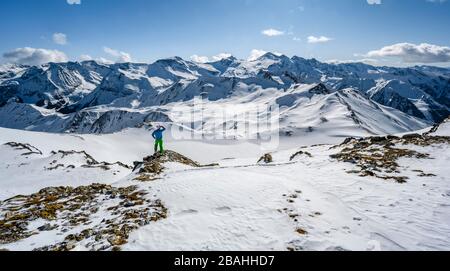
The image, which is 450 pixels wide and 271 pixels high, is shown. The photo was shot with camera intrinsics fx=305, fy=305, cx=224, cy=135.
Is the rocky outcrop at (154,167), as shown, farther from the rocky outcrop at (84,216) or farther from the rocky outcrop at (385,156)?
the rocky outcrop at (385,156)

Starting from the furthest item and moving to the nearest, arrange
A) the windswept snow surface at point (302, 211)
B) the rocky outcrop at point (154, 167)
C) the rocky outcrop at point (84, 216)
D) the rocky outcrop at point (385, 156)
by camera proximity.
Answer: the rocky outcrop at point (154, 167), the rocky outcrop at point (385, 156), the rocky outcrop at point (84, 216), the windswept snow surface at point (302, 211)

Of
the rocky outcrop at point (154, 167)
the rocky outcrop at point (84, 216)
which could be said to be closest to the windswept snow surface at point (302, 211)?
the rocky outcrop at point (84, 216)

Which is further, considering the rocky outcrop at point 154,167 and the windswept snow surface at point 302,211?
the rocky outcrop at point 154,167

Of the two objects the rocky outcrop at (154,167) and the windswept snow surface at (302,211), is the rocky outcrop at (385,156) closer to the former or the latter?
the windswept snow surface at (302,211)

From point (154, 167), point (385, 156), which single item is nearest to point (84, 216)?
point (154, 167)

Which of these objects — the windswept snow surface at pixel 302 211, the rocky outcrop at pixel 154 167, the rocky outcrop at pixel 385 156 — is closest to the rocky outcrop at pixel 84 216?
the windswept snow surface at pixel 302 211

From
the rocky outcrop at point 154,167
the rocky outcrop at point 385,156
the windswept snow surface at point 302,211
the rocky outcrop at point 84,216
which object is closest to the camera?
the windswept snow surface at point 302,211

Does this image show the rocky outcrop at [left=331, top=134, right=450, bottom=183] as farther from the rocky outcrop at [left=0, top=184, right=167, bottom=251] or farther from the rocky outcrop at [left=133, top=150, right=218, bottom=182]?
the rocky outcrop at [left=133, top=150, right=218, bottom=182]

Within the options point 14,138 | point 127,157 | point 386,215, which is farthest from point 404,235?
point 14,138

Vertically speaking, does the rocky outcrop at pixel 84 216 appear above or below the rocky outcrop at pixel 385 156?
below

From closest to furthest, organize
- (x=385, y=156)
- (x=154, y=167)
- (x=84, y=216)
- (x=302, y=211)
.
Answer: (x=302, y=211) < (x=84, y=216) < (x=385, y=156) < (x=154, y=167)

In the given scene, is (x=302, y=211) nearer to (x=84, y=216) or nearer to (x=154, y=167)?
(x=84, y=216)
